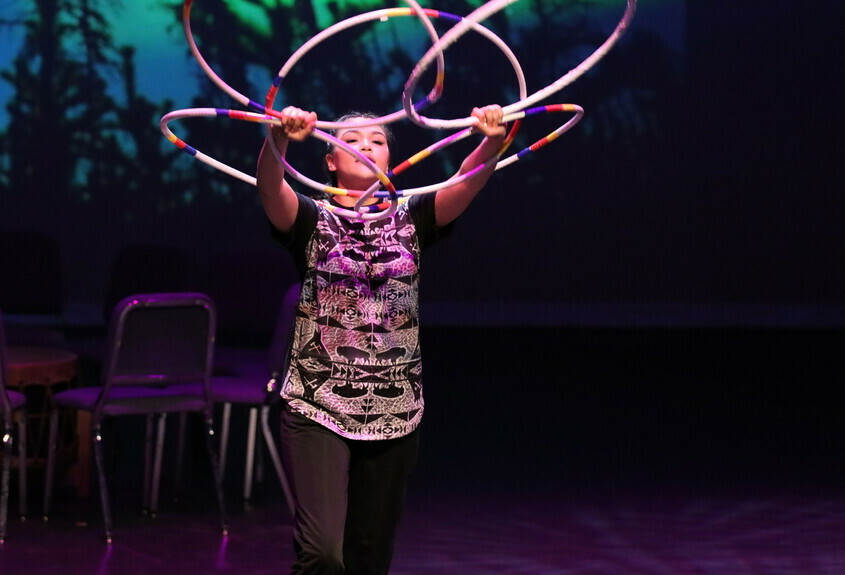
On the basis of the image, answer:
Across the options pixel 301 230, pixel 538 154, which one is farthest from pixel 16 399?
pixel 538 154

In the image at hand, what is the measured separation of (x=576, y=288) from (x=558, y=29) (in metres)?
2.06

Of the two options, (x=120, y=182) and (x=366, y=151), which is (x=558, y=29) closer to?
(x=120, y=182)

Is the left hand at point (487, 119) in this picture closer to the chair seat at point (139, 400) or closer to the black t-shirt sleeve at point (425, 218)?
the black t-shirt sleeve at point (425, 218)

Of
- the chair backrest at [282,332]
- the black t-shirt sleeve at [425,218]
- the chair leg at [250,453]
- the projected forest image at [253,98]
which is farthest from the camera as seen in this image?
the projected forest image at [253,98]

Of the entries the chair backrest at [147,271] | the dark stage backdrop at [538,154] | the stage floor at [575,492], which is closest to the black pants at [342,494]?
the stage floor at [575,492]

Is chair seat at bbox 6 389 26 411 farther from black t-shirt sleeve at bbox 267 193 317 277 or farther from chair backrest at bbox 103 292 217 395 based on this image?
black t-shirt sleeve at bbox 267 193 317 277

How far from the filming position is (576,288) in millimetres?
10602

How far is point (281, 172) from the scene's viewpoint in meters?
2.79

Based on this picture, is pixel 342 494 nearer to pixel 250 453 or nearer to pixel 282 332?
pixel 282 332

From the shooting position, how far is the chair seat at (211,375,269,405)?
5.00 m

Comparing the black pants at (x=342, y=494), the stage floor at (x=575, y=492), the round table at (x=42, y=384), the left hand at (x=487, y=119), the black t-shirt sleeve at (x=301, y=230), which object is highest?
the left hand at (x=487, y=119)

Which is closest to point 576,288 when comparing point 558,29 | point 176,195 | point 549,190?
point 549,190

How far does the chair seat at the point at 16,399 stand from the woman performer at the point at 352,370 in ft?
6.61

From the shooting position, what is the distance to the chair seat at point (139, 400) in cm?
474
